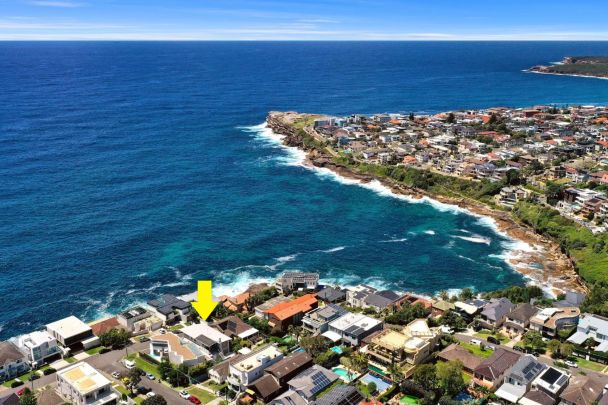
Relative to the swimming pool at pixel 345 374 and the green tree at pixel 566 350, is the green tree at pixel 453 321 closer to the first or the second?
the green tree at pixel 566 350

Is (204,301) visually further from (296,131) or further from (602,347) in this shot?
(296,131)

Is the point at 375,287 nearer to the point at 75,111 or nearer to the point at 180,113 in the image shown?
the point at 180,113

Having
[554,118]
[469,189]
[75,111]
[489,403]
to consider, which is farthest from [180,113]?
[489,403]

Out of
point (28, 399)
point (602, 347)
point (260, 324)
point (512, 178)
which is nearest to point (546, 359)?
point (602, 347)

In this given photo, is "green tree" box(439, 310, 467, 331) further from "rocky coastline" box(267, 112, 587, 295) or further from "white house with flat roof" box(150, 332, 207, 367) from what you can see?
"white house with flat roof" box(150, 332, 207, 367)

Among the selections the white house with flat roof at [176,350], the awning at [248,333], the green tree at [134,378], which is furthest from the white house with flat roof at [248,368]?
the green tree at [134,378]
